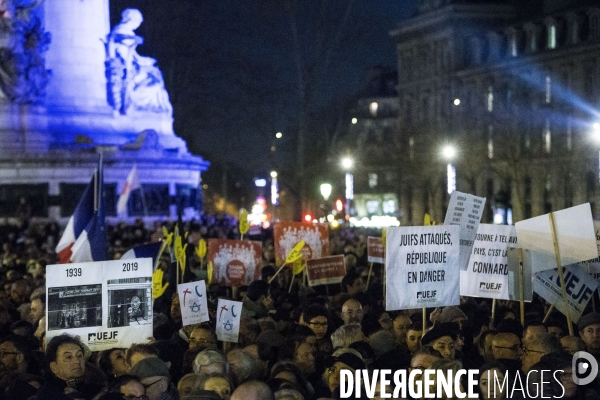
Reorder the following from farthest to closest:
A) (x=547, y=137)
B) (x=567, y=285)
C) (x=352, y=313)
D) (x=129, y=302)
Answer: (x=547, y=137) → (x=567, y=285) → (x=352, y=313) → (x=129, y=302)

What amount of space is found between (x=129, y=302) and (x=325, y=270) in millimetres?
5465

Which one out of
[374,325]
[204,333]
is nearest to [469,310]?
[374,325]

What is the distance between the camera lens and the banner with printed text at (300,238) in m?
16.9

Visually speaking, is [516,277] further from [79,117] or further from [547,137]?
[547,137]

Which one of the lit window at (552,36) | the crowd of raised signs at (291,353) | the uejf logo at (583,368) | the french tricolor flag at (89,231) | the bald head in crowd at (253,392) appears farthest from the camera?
the lit window at (552,36)

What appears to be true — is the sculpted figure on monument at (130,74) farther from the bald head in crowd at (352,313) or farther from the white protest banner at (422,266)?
the white protest banner at (422,266)

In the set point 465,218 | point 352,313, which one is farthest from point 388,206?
point 352,313

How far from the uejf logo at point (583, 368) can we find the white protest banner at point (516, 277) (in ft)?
9.85

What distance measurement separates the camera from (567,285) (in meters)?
10.8

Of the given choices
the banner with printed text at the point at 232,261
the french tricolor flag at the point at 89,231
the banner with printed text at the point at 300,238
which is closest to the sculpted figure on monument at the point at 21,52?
the french tricolor flag at the point at 89,231

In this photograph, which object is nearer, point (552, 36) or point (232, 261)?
point (232, 261)

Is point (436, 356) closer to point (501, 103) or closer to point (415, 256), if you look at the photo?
point (415, 256)

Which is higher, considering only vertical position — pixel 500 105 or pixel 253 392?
pixel 500 105

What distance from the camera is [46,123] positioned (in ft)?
131
